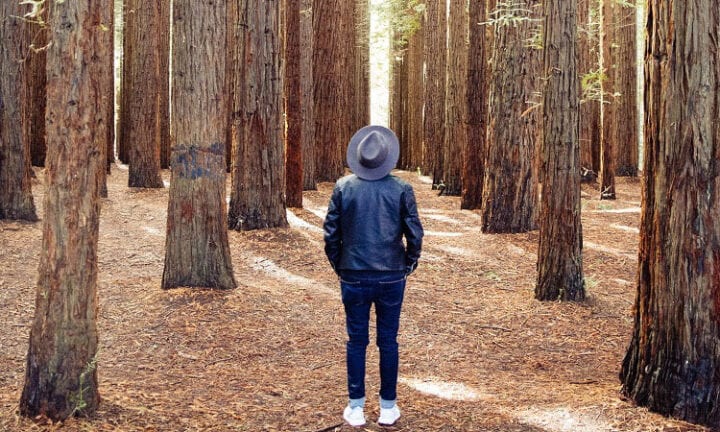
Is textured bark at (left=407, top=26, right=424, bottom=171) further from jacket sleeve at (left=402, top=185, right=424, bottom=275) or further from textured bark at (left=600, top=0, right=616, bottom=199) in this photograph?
jacket sleeve at (left=402, top=185, right=424, bottom=275)

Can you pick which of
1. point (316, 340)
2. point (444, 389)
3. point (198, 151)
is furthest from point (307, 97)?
point (444, 389)

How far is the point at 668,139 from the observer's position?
5676 millimetres

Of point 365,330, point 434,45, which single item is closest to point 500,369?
point 365,330

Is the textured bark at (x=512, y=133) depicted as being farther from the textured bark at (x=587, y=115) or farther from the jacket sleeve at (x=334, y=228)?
the jacket sleeve at (x=334, y=228)

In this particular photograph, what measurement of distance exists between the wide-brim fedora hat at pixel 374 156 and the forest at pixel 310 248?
69.4 inches

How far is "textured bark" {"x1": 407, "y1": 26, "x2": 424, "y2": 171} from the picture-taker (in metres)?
28.4

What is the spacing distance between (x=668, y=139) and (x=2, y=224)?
10.2 meters

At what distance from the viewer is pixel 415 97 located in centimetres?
2894

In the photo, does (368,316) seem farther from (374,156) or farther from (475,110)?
(475,110)

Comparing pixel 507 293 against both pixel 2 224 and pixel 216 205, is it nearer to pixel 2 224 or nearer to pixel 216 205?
pixel 216 205

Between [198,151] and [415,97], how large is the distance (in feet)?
67.4

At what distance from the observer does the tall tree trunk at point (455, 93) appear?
18.7 metres

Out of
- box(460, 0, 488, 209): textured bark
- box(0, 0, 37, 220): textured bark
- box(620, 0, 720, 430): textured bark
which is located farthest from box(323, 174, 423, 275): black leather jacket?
box(460, 0, 488, 209): textured bark

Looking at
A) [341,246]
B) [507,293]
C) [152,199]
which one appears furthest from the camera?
[152,199]
